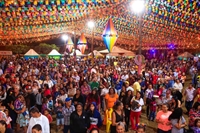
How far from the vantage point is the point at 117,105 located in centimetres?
538

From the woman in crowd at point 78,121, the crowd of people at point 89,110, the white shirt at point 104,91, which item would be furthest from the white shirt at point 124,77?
the woman in crowd at point 78,121

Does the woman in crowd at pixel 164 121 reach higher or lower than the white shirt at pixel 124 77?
lower

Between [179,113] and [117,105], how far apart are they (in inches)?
57.8

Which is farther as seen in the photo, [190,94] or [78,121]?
[190,94]

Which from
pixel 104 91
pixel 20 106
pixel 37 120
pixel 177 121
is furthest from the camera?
pixel 104 91

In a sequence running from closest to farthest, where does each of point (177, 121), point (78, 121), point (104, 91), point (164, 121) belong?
point (78, 121) < point (177, 121) < point (164, 121) < point (104, 91)

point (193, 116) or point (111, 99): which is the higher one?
point (111, 99)

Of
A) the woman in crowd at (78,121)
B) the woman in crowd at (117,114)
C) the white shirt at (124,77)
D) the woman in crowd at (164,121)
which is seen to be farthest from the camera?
the white shirt at (124,77)

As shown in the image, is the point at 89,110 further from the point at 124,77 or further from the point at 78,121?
the point at 124,77

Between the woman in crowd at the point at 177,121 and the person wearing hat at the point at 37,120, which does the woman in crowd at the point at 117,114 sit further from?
the person wearing hat at the point at 37,120

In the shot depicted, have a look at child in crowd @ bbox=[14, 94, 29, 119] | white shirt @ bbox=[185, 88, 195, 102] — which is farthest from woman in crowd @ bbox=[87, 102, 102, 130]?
white shirt @ bbox=[185, 88, 195, 102]

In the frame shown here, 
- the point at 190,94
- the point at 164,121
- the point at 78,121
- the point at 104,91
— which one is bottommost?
the point at 164,121

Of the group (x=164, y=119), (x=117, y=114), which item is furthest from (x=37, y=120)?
(x=164, y=119)

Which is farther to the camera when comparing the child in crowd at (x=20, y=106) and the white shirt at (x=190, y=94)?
the white shirt at (x=190, y=94)
